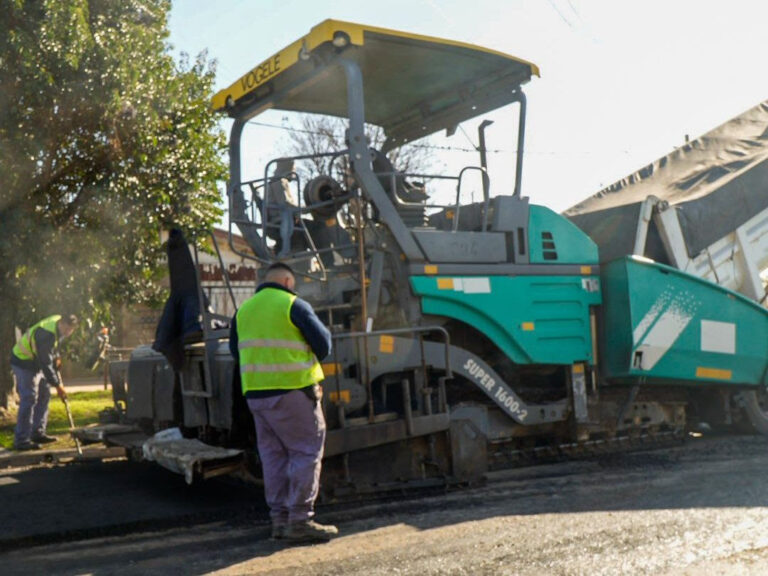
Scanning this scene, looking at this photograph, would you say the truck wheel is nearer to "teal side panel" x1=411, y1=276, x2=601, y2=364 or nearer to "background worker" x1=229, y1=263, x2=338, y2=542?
"teal side panel" x1=411, y1=276, x2=601, y2=364

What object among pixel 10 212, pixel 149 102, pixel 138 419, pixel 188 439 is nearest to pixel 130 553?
pixel 188 439

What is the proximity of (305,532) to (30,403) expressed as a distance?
196 inches

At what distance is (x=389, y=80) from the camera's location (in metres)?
6.42

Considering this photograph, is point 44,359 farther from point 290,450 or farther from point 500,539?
point 500,539

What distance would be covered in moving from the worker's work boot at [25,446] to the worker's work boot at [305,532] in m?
4.68

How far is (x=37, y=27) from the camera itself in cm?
868

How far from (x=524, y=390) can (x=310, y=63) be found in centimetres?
308

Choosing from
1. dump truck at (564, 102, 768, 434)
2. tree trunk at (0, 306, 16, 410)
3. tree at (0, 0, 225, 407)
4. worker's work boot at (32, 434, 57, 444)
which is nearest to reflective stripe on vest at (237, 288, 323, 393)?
dump truck at (564, 102, 768, 434)

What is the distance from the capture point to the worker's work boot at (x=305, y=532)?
14.4 ft

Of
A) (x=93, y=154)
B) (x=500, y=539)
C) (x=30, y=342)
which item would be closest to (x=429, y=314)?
(x=500, y=539)

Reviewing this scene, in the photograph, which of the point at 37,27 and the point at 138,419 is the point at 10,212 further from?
the point at 138,419

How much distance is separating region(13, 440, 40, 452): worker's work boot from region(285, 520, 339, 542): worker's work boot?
184 inches

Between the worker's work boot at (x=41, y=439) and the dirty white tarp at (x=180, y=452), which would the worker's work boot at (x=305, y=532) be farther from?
the worker's work boot at (x=41, y=439)

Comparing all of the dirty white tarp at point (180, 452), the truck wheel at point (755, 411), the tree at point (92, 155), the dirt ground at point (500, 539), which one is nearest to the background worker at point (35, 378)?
the tree at point (92, 155)
